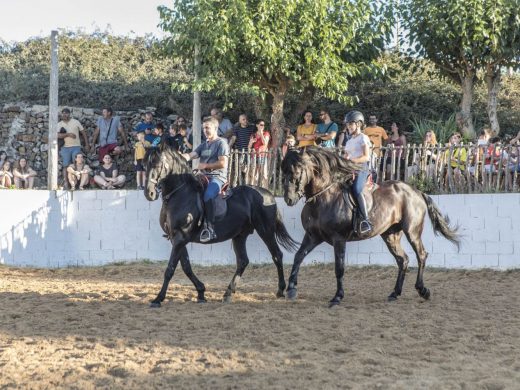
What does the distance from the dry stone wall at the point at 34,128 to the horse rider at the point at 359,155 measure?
448 inches

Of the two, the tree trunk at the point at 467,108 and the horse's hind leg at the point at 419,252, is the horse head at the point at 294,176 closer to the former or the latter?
the horse's hind leg at the point at 419,252

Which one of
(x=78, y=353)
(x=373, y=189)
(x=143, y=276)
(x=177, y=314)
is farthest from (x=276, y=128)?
(x=78, y=353)

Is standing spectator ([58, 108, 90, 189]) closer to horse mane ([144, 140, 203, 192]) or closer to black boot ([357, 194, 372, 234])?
horse mane ([144, 140, 203, 192])

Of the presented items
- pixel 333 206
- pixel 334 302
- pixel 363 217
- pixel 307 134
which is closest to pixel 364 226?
pixel 363 217

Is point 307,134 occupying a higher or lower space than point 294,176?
higher

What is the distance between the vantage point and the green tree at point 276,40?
17891mm

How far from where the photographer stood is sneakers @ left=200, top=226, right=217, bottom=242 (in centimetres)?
1159

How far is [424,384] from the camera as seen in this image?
7078 mm

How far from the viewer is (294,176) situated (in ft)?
36.2

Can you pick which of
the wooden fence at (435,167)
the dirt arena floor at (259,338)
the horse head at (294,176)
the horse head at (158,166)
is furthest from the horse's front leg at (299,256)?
the wooden fence at (435,167)

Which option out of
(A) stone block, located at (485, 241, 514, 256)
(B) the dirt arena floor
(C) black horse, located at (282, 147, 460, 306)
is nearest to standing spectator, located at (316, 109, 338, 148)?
(A) stone block, located at (485, 241, 514, 256)

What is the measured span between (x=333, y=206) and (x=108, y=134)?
10.7 meters

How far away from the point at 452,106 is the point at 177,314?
14.5 meters

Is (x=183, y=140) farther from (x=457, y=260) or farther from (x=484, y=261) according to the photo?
(x=484, y=261)
